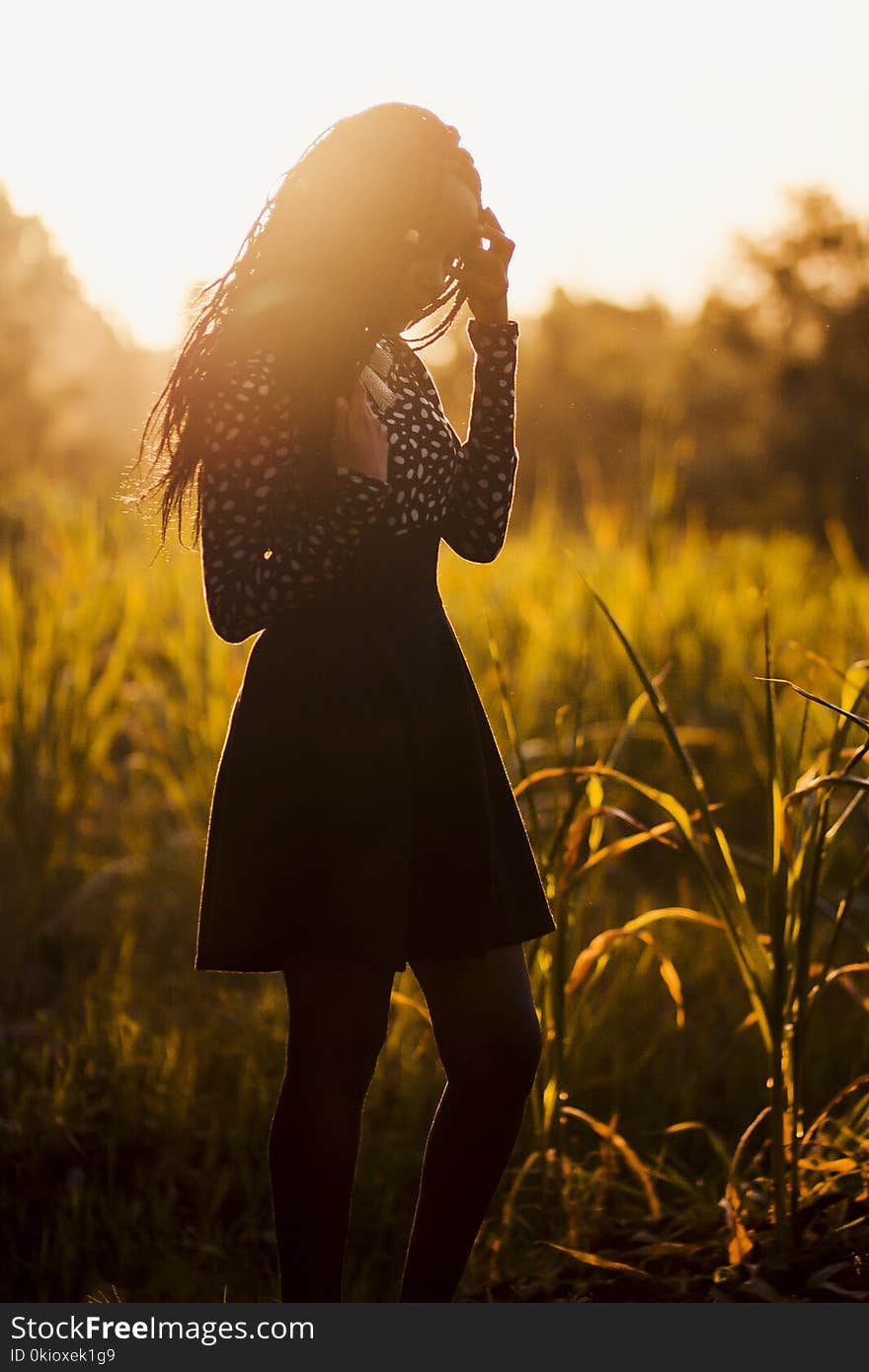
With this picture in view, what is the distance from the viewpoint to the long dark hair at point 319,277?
166 centimetres

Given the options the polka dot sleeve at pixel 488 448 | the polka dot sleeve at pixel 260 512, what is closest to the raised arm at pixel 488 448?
the polka dot sleeve at pixel 488 448

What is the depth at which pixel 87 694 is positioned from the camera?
3.63 m

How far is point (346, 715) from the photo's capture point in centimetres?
165

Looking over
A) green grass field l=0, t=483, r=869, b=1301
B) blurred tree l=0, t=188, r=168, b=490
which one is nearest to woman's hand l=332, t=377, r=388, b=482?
green grass field l=0, t=483, r=869, b=1301

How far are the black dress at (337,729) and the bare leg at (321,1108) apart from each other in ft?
0.19

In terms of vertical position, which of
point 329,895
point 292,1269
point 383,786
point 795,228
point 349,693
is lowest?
point 292,1269

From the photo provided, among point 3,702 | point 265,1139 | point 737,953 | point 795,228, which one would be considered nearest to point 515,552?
point 3,702

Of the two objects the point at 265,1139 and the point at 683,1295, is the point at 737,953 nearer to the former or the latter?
the point at 683,1295

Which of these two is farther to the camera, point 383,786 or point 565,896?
point 565,896

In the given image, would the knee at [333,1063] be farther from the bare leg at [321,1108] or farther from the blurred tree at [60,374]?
the blurred tree at [60,374]

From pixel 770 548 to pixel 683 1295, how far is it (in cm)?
639

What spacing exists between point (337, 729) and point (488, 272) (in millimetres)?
681

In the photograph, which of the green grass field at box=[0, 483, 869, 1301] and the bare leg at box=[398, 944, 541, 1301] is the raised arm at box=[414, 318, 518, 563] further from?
the bare leg at box=[398, 944, 541, 1301]

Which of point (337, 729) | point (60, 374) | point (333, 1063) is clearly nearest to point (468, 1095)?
point (333, 1063)
